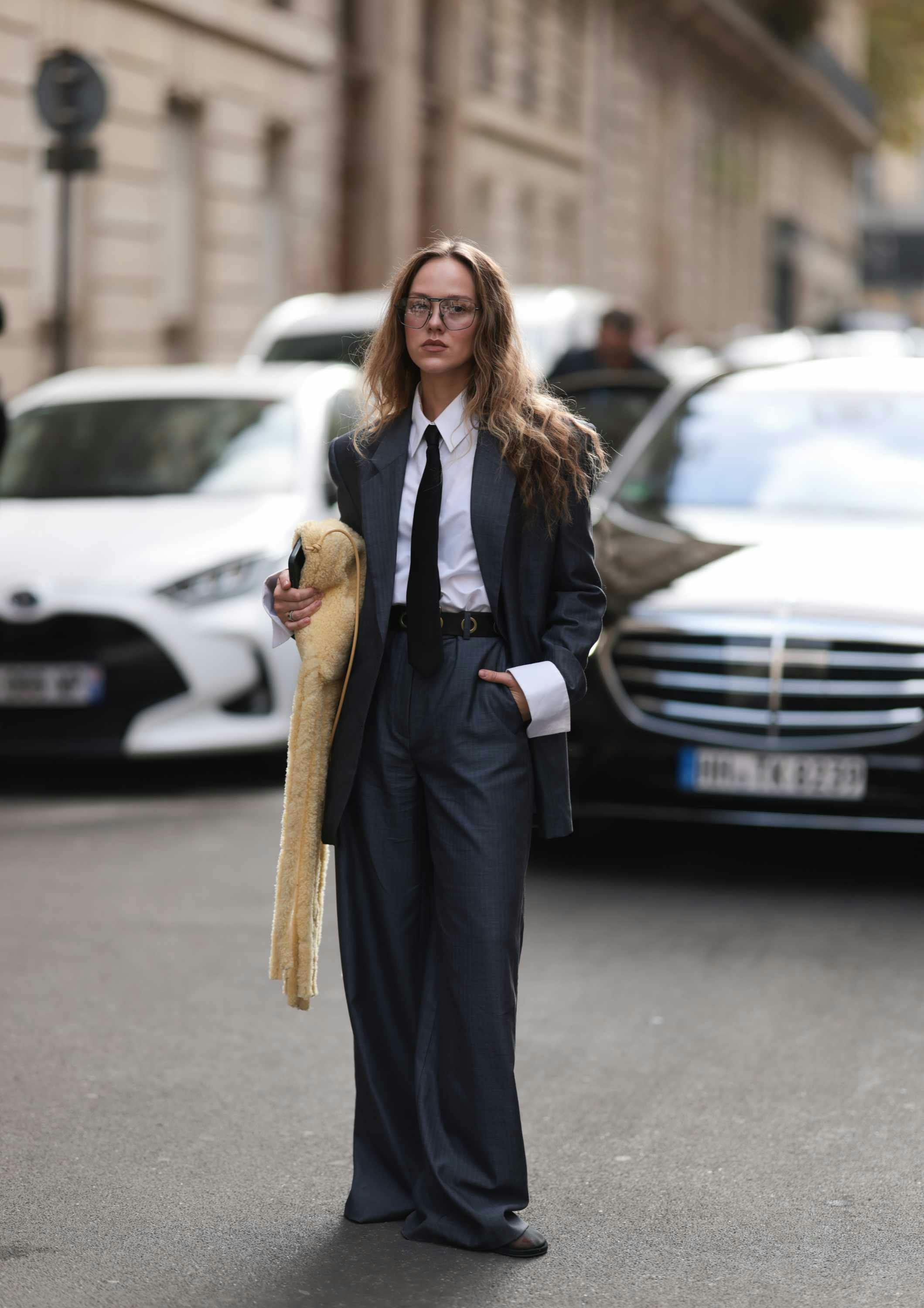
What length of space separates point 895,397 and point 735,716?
2.03 m

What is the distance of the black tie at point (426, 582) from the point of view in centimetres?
372

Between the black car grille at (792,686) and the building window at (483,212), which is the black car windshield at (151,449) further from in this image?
the building window at (483,212)

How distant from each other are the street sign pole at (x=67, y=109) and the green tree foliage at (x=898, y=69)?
61110 mm

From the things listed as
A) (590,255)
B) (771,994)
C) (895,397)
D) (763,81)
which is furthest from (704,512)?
→ (763,81)

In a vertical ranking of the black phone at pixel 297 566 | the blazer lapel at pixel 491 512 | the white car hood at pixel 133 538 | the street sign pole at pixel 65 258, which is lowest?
the white car hood at pixel 133 538

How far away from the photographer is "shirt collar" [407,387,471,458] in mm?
3771

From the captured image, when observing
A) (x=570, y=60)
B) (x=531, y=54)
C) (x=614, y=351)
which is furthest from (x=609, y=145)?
(x=614, y=351)

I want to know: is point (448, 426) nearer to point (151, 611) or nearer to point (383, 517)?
point (383, 517)

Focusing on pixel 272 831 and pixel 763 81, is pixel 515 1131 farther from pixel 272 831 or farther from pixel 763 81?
pixel 763 81

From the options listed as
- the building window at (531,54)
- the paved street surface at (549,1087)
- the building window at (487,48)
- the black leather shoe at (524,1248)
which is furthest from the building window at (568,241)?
the black leather shoe at (524,1248)

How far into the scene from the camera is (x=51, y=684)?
831 centimetres

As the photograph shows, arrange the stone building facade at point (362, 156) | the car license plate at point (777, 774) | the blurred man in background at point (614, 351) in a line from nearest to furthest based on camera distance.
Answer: the car license plate at point (777, 774) < the blurred man in background at point (614, 351) < the stone building facade at point (362, 156)

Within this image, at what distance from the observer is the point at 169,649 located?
8.30 metres

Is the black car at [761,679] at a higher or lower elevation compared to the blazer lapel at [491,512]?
lower
